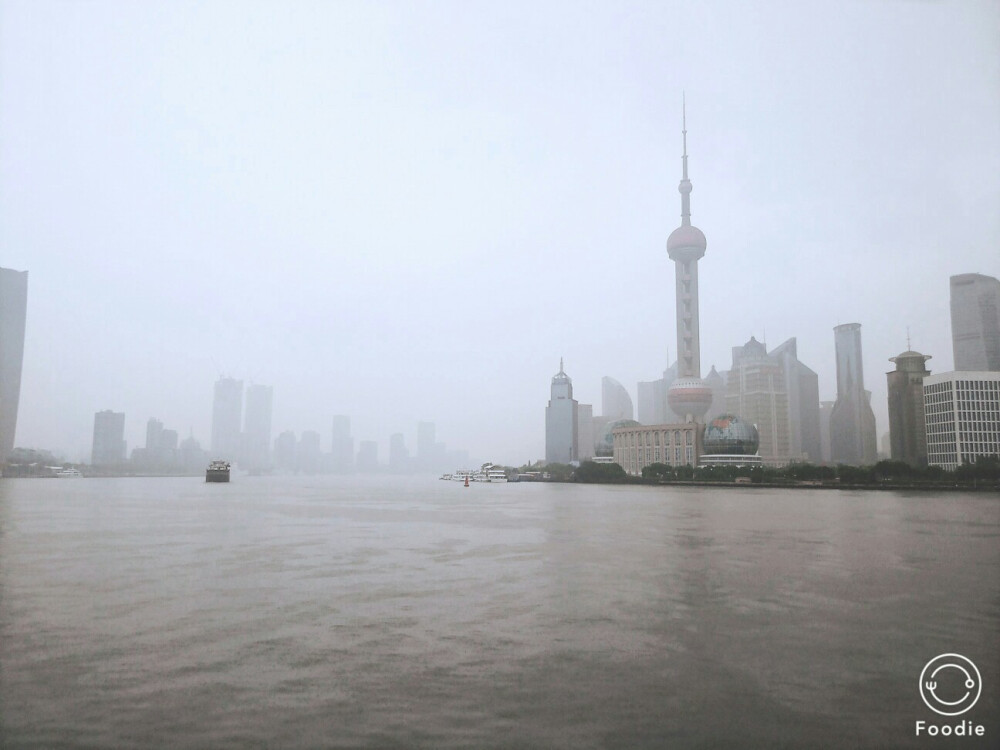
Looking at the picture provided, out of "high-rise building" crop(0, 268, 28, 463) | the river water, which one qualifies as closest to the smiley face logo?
the river water

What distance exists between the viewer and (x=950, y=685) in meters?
13.2

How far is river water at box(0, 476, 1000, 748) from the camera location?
1103cm

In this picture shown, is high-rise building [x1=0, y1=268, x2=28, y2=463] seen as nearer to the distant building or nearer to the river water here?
the river water

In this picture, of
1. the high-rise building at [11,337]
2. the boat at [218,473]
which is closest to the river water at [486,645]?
the boat at [218,473]

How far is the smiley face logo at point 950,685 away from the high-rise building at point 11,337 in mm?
218554

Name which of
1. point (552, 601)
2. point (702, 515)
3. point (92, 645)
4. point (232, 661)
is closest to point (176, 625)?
point (92, 645)

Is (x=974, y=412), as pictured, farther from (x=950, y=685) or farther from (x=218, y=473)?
(x=950, y=685)

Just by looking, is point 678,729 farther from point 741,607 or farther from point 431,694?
point 741,607

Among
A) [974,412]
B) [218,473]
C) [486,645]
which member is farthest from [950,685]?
[974,412]

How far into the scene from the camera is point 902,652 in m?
15.4

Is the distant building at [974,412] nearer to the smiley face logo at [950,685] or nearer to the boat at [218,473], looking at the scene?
the boat at [218,473]

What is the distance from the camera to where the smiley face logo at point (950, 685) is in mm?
12263

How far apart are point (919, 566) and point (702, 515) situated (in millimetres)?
34323

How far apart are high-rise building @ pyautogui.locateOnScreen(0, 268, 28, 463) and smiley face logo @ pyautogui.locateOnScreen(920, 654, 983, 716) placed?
218554 millimetres
